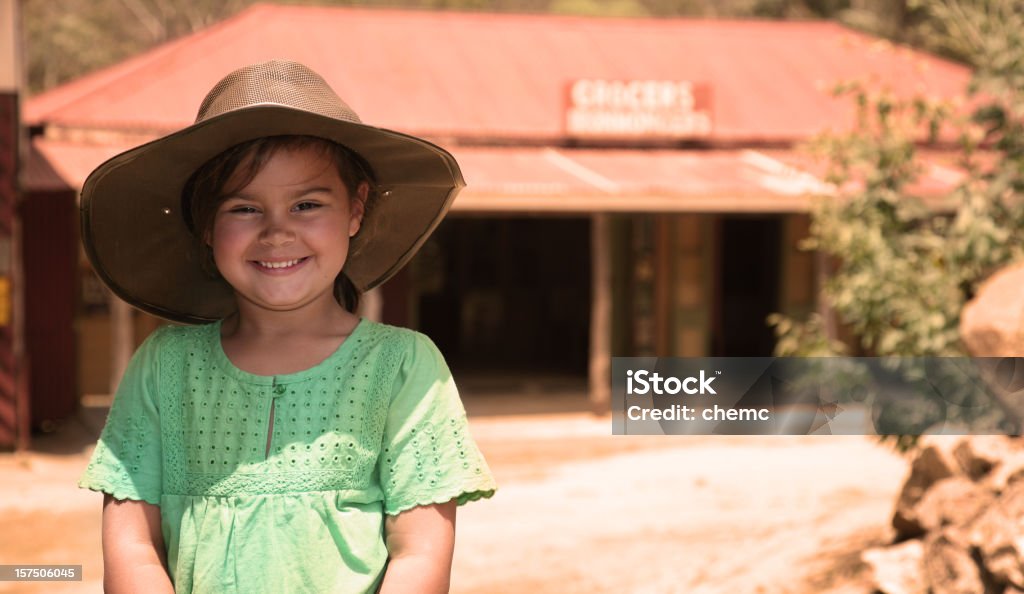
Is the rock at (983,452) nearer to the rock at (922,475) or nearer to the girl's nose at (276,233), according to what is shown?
the rock at (922,475)

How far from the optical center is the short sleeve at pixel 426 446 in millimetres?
1808

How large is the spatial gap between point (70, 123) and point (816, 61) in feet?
28.6

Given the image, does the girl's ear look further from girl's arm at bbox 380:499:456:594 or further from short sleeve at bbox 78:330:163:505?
girl's arm at bbox 380:499:456:594

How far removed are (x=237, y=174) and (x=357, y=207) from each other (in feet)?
0.75

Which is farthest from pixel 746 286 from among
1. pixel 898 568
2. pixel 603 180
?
pixel 898 568

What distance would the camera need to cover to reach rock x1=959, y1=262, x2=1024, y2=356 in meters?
4.58

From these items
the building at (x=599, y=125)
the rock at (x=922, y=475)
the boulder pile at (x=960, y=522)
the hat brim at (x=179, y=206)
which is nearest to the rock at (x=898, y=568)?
the boulder pile at (x=960, y=522)

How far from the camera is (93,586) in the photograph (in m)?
6.33

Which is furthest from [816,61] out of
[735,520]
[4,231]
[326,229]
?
[326,229]

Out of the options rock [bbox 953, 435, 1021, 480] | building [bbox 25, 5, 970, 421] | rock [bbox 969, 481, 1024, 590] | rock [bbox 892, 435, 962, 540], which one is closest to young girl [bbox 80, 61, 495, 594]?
rock [bbox 969, 481, 1024, 590]

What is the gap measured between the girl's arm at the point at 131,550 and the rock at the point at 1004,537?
3403 millimetres

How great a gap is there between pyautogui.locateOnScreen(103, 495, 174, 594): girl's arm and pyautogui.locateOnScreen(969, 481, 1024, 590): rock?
340 cm

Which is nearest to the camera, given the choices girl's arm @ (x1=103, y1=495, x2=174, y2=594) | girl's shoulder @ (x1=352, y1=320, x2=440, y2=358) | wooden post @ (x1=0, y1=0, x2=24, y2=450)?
girl's arm @ (x1=103, y1=495, x2=174, y2=594)

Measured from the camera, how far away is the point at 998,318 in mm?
4645
